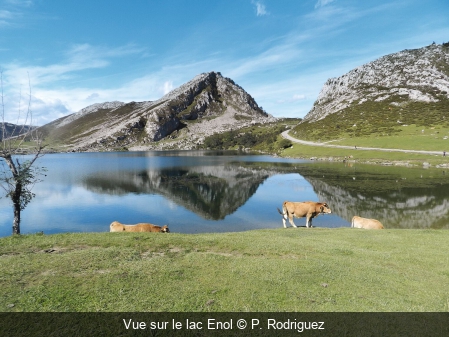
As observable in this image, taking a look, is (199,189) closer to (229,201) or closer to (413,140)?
(229,201)

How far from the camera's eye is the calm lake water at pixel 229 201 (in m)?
36.5

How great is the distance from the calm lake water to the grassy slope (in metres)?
19.2

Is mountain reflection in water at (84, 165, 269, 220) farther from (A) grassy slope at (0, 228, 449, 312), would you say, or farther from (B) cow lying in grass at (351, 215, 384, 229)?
(A) grassy slope at (0, 228, 449, 312)

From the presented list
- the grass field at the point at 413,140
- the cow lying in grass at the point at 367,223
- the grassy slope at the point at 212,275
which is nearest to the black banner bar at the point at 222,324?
the grassy slope at the point at 212,275

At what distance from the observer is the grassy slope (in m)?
9.39

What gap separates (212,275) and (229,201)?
3934cm

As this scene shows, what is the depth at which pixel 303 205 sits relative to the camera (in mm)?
29641

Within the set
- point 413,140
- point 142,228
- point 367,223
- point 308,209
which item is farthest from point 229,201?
point 413,140

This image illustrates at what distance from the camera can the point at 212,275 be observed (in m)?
11.4

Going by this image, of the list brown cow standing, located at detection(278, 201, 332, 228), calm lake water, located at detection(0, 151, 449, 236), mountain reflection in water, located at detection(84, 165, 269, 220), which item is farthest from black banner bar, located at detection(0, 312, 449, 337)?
mountain reflection in water, located at detection(84, 165, 269, 220)

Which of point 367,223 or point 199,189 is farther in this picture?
point 199,189

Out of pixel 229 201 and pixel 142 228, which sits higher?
pixel 142 228

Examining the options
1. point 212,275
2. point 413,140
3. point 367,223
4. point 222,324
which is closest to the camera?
point 222,324

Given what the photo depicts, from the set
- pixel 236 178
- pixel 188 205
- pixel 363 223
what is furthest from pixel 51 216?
pixel 236 178
